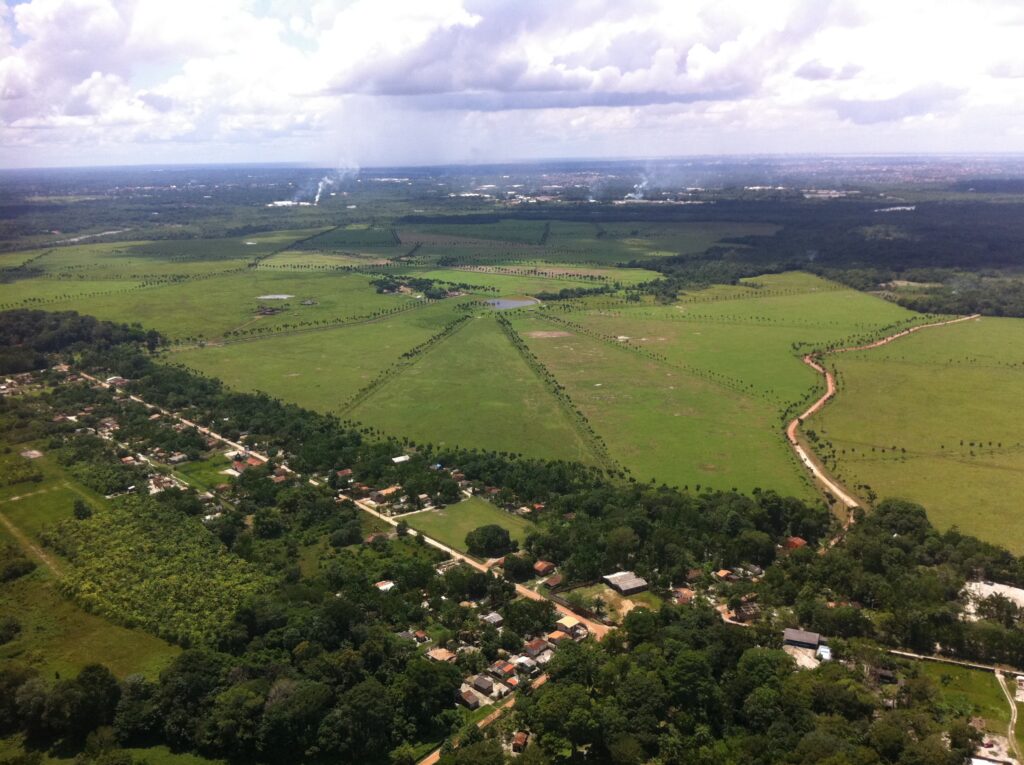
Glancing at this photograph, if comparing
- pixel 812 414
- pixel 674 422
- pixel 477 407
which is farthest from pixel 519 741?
pixel 812 414

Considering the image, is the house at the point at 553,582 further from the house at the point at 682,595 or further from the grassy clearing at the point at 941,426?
the grassy clearing at the point at 941,426

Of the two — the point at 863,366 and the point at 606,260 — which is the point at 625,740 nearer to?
the point at 863,366

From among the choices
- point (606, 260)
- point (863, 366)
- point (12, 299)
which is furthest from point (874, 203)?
point (12, 299)

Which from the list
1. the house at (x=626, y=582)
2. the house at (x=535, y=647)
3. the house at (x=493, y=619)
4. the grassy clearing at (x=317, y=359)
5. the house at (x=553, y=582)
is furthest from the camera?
the grassy clearing at (x=317, y=359)

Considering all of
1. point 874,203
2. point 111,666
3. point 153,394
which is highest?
point 874,203

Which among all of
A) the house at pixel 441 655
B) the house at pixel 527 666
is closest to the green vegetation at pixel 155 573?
the house at pixel 441 655

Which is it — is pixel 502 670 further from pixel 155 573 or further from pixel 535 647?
pixel 155 573

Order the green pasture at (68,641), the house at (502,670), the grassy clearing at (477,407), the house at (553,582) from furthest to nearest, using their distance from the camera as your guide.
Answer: the grassy clearing at (477,407) < the house at (553,582) < the green pasture at (68,641) < the house at (502,670)
